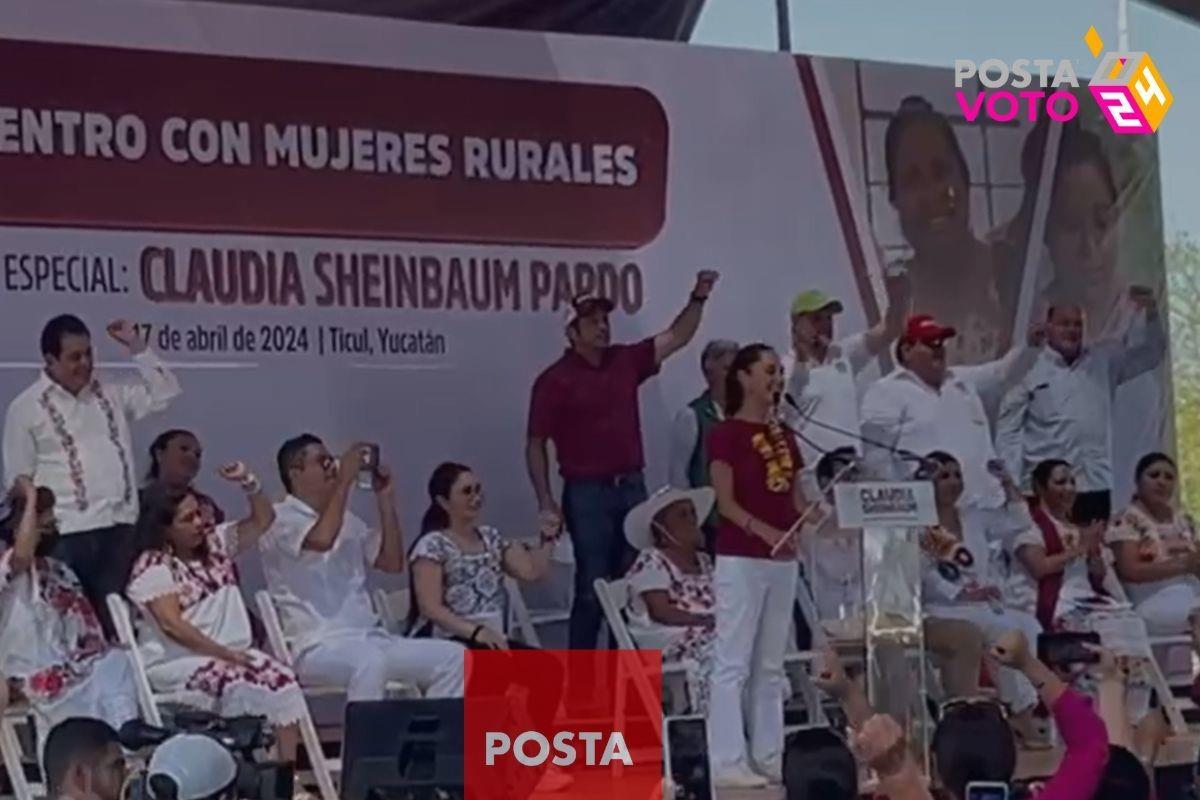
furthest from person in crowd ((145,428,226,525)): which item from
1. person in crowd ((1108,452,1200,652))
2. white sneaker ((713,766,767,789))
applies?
person in crowd ((1108,452,1200,652))

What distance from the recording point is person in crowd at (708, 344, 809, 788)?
557 cm

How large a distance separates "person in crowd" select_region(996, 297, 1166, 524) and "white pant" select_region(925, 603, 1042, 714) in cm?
39

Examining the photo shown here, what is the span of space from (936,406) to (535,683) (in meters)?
1.42

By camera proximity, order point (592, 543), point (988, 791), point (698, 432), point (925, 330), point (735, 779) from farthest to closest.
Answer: point (925, 330) → point (698, 432) → point (592, 543) → point (735, 779) → point (988, 791)

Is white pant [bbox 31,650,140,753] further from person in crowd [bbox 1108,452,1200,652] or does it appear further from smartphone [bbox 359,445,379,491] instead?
person in crowd [bbox 1108,452,1200,652]

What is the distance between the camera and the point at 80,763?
4891mm

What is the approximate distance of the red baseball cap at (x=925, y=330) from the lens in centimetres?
615

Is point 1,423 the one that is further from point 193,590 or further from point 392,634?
point 392,634

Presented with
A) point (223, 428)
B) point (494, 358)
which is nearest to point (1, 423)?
point (223, 428)

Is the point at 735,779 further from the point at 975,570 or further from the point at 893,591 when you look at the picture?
the point at 975,570

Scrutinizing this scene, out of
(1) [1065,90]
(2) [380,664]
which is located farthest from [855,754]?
(1) [1065,90]

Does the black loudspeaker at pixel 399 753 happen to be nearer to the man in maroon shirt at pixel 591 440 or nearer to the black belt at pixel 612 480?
the man in maroon shirt at pixel 591 440

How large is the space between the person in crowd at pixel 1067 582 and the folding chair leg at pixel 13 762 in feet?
8.82

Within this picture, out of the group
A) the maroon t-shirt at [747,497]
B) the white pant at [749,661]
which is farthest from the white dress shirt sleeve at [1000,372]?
the white pant at [749,661]
